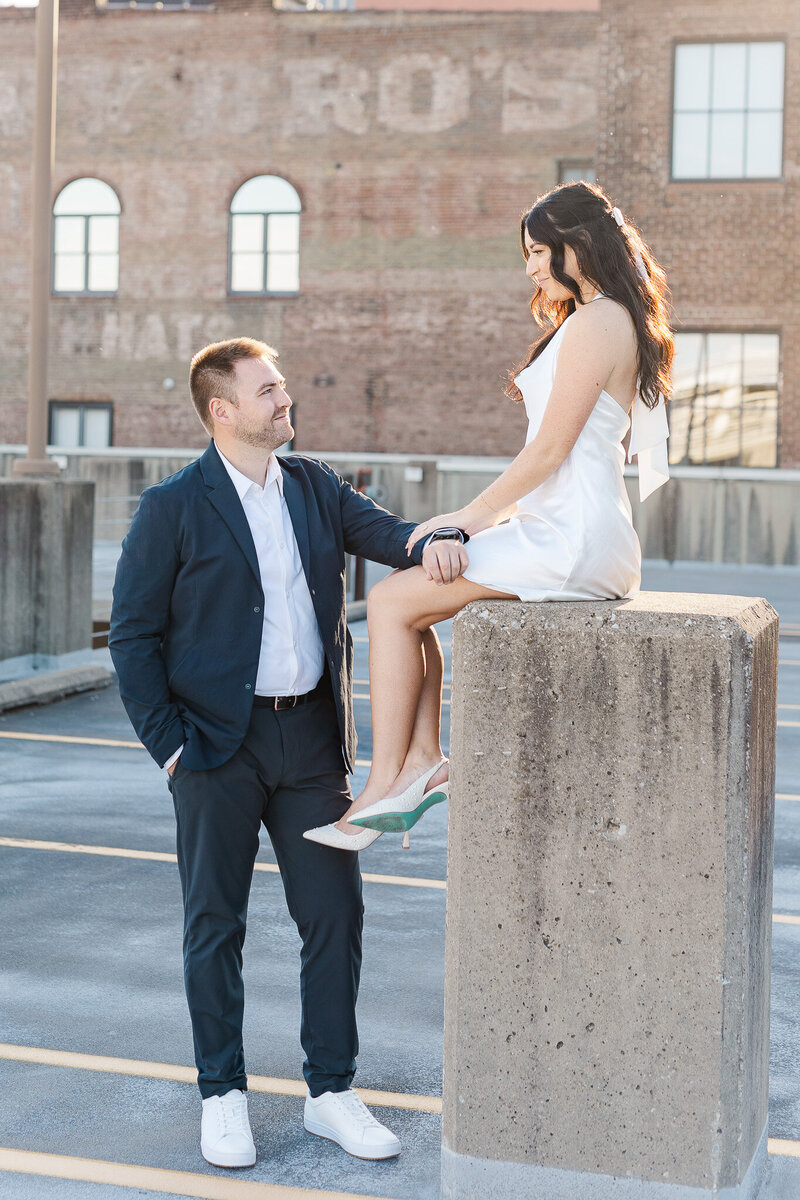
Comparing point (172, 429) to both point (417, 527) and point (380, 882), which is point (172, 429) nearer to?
point (380, 882)

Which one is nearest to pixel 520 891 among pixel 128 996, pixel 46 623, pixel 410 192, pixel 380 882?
pixel 128 996

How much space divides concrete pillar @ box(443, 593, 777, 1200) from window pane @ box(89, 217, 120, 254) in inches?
1220

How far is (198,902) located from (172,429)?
2905 centimetres

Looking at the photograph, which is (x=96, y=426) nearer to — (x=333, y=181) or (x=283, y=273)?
(x=283, y=273)

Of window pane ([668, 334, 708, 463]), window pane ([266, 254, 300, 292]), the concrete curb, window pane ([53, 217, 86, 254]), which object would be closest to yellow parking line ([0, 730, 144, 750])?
the concrete curb

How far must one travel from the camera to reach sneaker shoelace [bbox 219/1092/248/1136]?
12.5 ft

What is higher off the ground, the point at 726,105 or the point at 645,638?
the point at 726,105

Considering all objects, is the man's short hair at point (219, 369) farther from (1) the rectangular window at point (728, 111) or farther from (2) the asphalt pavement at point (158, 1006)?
(1) the rectangular window at point (728, 111)

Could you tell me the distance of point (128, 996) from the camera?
499cm

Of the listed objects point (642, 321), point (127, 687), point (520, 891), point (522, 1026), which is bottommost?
point (522, 1026)

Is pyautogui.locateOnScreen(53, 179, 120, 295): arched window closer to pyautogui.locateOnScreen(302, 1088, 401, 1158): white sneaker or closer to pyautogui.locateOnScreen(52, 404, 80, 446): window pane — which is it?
pyautogui.locateOnScreen(52, 404, 80, 446): window pane

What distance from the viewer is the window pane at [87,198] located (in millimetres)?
32719

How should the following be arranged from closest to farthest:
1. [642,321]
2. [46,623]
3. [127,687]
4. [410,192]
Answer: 1. [642,321]
2. [127,687]
3. [46,623]
4. [410,192]

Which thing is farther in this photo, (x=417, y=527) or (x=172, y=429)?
(x=172, y=429)
